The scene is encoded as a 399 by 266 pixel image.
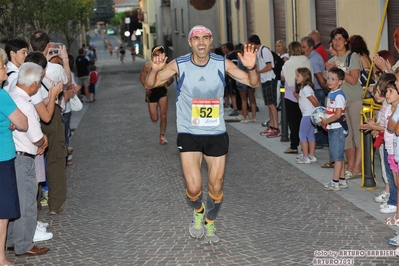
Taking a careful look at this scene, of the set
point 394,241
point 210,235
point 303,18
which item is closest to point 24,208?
point 210,235

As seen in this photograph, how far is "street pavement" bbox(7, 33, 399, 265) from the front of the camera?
7367 millimetres

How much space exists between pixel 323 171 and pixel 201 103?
4.14 meters

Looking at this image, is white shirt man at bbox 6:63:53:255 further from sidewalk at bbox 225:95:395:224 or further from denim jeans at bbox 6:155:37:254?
sidewalk at bbox 225:95:395:224

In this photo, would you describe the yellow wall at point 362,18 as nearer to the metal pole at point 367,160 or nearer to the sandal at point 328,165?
the sandal at point 328,165

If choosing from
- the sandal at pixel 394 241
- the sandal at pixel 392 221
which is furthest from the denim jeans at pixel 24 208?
the sandal at pixel 392 221

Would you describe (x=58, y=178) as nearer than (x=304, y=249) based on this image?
No

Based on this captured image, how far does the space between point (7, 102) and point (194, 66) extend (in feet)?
6.14

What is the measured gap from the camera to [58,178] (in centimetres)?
→ 961

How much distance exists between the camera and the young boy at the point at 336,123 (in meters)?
10.0

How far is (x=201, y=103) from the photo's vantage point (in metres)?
7.83

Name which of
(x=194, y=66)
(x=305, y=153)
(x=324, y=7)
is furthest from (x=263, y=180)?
(x=324, y=7)

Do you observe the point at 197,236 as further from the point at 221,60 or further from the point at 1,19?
the point at 1,19

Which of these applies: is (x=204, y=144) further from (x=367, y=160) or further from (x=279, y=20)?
(x=279, y=20)

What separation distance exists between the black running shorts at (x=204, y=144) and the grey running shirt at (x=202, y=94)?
5 centimetres
